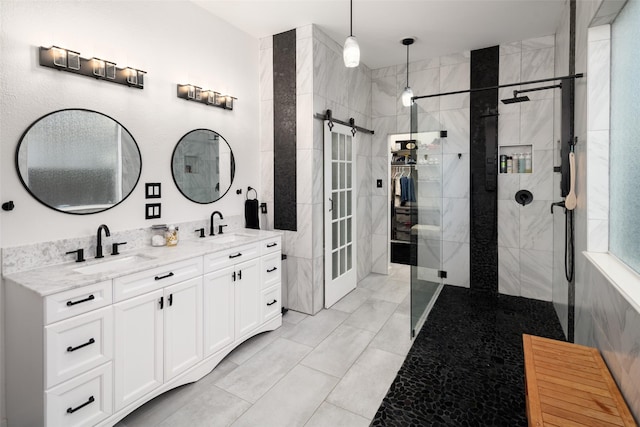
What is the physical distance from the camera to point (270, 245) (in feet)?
10.3

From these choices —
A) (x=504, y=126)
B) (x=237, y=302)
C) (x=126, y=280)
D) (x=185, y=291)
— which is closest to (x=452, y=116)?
(x=504, y=126)

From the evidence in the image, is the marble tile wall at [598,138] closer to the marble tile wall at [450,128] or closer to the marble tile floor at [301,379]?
the marble tile floor at [301,379]

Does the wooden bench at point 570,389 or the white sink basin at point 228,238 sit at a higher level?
the white sink basin at point 228,238

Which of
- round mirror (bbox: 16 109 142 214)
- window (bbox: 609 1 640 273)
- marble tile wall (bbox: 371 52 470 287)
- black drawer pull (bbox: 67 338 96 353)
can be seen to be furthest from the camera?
marble tile wall (bbox: 371 52 470 287)

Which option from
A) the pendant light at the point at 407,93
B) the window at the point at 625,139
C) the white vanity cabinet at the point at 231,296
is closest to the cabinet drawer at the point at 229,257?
the white vanity cabinet at the point at 231,296

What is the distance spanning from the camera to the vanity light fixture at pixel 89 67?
2.06m

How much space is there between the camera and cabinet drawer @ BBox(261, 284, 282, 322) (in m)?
3.07

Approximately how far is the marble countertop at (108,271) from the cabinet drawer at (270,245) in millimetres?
78

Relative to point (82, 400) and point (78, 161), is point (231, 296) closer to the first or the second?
point (82, 400)

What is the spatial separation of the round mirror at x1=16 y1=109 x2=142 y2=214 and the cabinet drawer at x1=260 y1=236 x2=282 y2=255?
1.16 metres

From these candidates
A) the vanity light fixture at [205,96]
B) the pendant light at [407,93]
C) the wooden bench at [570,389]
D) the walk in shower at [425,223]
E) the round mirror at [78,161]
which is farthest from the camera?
the pendant light at [407,93]

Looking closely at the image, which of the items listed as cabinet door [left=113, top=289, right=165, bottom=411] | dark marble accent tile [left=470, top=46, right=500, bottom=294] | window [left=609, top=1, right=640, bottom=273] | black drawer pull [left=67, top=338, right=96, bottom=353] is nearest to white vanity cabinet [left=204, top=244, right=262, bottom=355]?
cabinet door [left=113, top=289, right=165, bottom=411]

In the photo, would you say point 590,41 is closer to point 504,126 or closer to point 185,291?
point 504,126

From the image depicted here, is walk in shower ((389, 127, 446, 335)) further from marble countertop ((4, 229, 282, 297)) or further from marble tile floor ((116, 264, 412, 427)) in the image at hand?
marble countertop ((4, 229, 282, 297))
